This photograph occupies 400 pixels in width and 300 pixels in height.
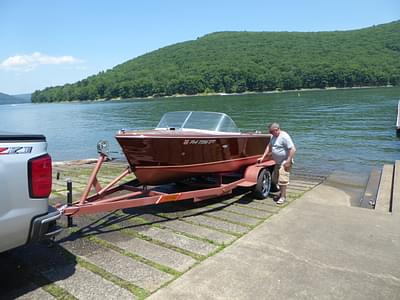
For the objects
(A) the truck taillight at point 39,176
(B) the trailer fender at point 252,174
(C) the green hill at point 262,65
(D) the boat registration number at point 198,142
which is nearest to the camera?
(A) the truck taillight at point 39,176

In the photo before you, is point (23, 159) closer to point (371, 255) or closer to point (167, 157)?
point (167, 157)

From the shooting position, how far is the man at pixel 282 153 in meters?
7.08

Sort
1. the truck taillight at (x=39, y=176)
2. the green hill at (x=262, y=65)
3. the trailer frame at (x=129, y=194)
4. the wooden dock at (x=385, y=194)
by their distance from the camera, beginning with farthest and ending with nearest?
the green hill at (x=262, y=65) < the wooden dock at (x=385, y=194) < the trailer frame at (x=129, y=194) < the truck taillight at (x=39, y=176)

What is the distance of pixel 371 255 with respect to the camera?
4.43 metres

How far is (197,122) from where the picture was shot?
7.22 meters

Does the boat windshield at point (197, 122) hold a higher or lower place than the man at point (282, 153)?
higher

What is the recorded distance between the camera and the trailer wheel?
7.14 meters

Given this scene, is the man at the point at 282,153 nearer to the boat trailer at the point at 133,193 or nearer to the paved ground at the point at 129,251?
the boat trailer at the point at 133,193

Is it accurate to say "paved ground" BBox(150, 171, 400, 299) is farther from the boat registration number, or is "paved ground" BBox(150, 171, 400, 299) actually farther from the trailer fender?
the boat registration number

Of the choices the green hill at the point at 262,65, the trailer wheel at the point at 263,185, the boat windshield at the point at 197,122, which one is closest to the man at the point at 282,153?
the trailer wheel at the point at 263,185

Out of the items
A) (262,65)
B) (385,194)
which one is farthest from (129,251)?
(262,65)

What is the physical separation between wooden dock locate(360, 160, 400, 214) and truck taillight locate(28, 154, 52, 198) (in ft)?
18.8

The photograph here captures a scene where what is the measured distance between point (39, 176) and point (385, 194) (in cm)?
746

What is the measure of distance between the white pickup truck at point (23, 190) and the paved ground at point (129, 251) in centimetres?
75
